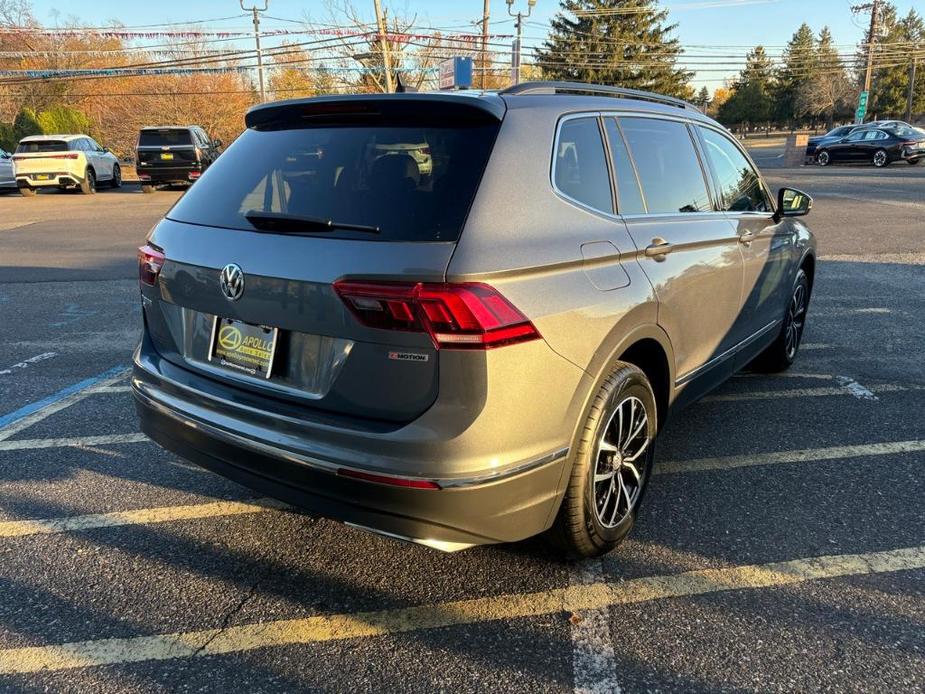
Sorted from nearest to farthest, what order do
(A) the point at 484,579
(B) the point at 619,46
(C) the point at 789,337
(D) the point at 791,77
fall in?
(A) the point at 484,579, (C) the point at 789,337, (B) the point at 619,46, (D) the point at 791,77

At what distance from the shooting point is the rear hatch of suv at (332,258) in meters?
2.14

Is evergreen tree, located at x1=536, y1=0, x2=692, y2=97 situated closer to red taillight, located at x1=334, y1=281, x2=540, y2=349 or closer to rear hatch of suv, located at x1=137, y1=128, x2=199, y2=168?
rear hatch of suv, located at x1=137, y1=128, x2=199, y2=168

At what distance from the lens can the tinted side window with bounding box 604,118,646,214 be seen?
293 centimetres

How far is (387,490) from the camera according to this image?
218cm

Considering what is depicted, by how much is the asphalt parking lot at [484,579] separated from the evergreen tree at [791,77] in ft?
275

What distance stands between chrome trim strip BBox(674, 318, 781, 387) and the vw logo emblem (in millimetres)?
2008

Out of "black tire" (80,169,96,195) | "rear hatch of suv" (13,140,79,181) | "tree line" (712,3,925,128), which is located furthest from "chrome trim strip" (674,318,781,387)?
"tree line" (712,3,925,128)

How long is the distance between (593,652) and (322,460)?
1116 mm

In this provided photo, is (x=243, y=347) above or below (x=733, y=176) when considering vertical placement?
below

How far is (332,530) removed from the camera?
3.10 metres

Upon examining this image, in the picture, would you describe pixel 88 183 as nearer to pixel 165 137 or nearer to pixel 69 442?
pixel 165 137

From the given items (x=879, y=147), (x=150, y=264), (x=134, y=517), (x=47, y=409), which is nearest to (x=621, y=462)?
(x=150, y=264)

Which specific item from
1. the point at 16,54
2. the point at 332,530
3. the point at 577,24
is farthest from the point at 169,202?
the point at 577,24

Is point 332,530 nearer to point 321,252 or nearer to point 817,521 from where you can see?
point 321,252
